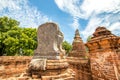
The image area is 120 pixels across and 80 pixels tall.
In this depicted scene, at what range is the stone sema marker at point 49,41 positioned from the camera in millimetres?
3305

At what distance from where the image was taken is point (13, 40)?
64.3 feet

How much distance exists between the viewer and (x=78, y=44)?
18.0 meters

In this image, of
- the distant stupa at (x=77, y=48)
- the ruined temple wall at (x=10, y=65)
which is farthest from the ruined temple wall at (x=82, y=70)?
the distant stupa at (x=77, y=48)

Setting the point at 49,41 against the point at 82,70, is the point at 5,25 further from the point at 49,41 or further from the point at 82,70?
the point at 49,41

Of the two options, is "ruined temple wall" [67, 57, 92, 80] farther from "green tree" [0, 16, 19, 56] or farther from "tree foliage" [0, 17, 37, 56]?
"green tree" [0, 16, 19, 56]

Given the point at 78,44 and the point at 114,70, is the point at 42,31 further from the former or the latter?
the point at 78,44

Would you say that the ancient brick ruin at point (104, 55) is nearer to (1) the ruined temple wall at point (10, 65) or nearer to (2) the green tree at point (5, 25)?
(1) the ruined temple wall at point (10, 65)

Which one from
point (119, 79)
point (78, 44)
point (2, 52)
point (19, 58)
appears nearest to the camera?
point (119, 79)

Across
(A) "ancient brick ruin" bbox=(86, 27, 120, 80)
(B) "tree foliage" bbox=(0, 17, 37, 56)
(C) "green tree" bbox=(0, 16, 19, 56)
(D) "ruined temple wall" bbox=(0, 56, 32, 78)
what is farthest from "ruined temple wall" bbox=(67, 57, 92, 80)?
(C) "green tree" bbox=(0, 16, 19, 56)

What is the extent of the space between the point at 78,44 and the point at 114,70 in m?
14.5

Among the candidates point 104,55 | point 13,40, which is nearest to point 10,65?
point 104,55

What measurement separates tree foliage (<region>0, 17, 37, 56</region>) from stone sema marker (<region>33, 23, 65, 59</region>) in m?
17.3

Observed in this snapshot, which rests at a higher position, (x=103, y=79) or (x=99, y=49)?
(x=99, y=49)

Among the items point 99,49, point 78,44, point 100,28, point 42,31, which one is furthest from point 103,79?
point 78,44
